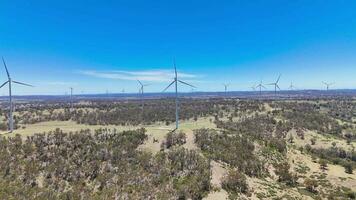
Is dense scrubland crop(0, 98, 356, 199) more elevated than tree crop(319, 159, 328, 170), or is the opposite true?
dense scrubland crop(0, 98, 356, 199)

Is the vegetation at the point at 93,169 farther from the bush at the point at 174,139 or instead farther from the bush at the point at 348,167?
the bush at the point at 348,167

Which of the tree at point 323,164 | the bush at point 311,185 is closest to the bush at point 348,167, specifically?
the tree at point 323,164

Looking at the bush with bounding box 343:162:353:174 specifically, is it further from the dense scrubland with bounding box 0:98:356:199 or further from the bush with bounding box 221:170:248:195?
the bush with bounding box 221:170:248:195

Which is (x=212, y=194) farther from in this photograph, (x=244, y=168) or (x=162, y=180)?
(x=244, y=168)

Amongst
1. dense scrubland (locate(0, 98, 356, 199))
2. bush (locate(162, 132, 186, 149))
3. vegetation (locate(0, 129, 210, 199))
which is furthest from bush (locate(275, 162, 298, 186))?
bush (locate(162, 132, 186, 149))

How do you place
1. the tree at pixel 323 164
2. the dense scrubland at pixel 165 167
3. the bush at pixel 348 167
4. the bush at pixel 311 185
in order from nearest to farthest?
1. the dense scrubland at pixel 165 167
2. the bush at pixel 311 185
3. the bush at pixel 348 167
4. the tree at pixel 323 164

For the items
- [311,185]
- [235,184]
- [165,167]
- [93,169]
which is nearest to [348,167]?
[311,185]

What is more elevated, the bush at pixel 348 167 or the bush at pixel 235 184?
the bush at pixel 235 184

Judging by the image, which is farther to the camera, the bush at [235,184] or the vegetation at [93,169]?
the bush at [235,184]

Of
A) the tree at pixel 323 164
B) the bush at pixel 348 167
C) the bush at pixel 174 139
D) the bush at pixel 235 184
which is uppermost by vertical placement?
the bush at pixel 174 139

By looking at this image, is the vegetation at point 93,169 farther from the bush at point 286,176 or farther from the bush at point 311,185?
the bush at point 311,185

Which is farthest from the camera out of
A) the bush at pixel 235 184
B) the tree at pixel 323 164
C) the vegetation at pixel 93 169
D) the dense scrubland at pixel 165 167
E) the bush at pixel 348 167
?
the tree at pixel 323 164

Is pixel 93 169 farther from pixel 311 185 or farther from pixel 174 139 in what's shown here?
pixel 311 185
